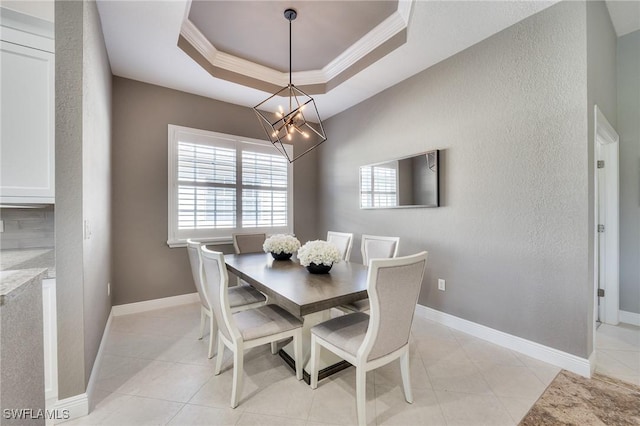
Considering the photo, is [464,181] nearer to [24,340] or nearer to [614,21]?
[614,21]

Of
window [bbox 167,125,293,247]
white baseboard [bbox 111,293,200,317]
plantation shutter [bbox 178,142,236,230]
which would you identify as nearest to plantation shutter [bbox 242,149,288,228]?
window [bbox 167,125,293,247]

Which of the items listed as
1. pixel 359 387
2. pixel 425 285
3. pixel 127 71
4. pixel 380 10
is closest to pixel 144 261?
pixel 127 71

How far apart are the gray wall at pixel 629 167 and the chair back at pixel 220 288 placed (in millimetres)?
3871

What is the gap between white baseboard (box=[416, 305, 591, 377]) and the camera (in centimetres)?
204

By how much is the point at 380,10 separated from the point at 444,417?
3.15 m

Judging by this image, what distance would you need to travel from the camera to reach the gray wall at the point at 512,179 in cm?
205

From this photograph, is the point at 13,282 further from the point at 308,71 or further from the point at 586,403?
the point at 308,71

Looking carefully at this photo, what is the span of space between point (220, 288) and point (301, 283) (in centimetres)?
51

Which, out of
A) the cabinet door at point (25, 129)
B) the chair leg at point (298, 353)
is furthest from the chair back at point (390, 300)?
A: the cabinet door at point (25, 129)

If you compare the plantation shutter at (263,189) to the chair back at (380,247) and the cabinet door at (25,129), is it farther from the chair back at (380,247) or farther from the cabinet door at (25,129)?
the cabinet door at (25,129)

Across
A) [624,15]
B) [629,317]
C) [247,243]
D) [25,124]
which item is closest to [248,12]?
[25,124]

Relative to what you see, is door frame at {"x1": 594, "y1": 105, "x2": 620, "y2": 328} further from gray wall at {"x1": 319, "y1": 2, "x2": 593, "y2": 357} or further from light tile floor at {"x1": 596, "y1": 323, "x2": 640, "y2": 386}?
gray wall at {"x1": 319, "y1": 2, "x2": 593, "y2": 357}

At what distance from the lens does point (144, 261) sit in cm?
330

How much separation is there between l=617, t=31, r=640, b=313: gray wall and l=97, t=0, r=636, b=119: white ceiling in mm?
1561
